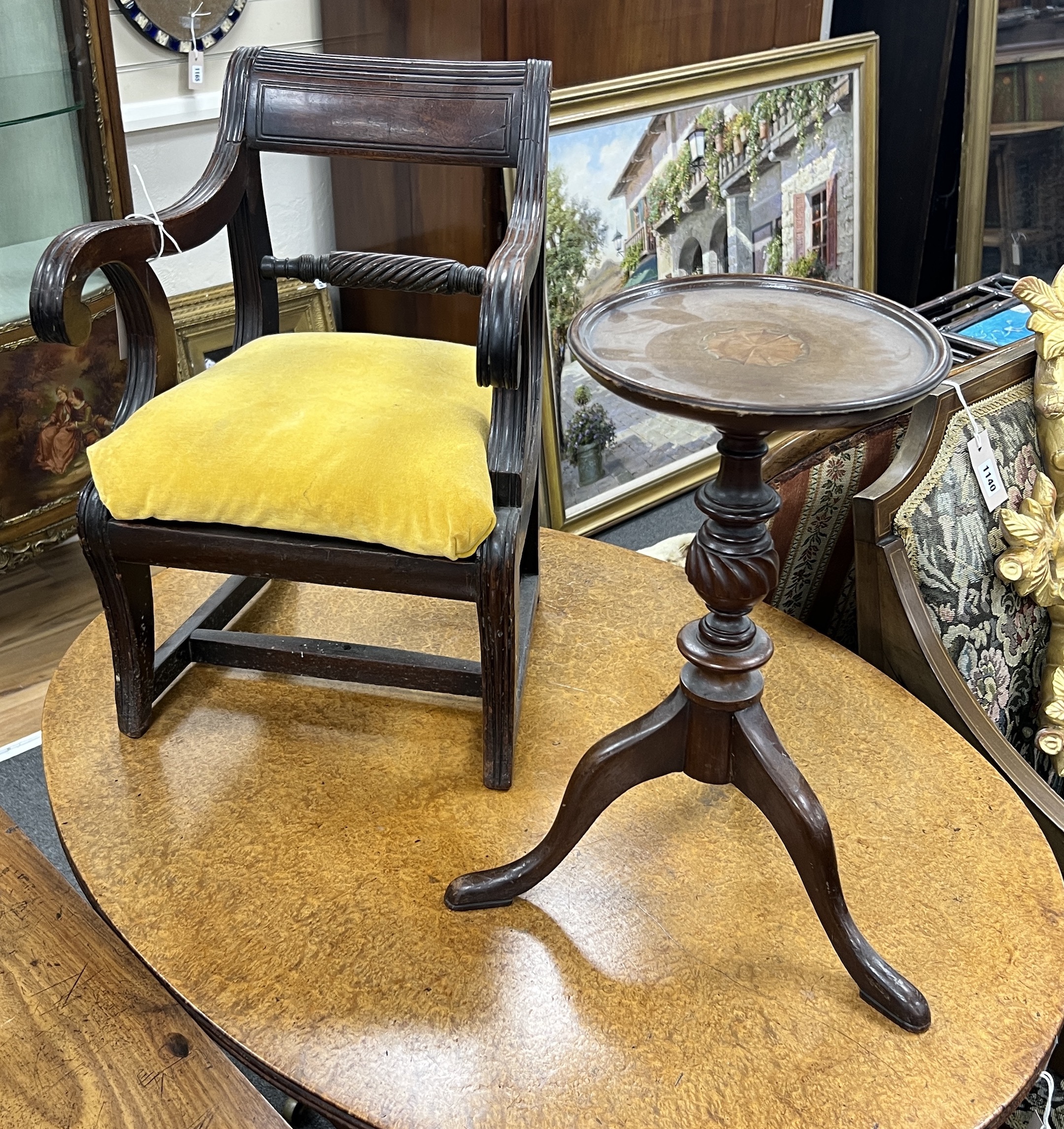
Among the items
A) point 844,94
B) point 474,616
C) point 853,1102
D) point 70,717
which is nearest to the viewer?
point 853,1102

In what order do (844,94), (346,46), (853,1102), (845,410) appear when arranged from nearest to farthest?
(845,410)
(853,1102)
(346,46)
(844,94)

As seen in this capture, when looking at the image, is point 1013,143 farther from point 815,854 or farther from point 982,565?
point 815,854

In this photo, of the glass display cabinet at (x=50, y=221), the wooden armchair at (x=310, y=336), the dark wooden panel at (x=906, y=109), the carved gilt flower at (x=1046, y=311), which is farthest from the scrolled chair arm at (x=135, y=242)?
the dark wooden panel at (x=906, y=109)

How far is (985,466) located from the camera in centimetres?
146

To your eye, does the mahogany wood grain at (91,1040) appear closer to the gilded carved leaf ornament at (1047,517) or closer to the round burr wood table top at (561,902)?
the round burr wood table top at (561,902)

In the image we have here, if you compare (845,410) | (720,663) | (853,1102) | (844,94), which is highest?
(844,94)

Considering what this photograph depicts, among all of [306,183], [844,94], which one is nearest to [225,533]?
[306,183]

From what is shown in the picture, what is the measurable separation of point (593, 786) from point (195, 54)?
62.8 inches

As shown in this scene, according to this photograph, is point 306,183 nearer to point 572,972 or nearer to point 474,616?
point 474,616

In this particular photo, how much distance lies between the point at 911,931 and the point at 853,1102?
210mm

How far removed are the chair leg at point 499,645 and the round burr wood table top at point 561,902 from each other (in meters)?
0.05

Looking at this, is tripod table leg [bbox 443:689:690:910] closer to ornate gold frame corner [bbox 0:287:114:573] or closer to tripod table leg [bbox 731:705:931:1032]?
tripod table leg [bbox 731:705:931:1032]

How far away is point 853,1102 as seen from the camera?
0.97m

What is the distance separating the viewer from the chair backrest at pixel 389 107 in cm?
142
